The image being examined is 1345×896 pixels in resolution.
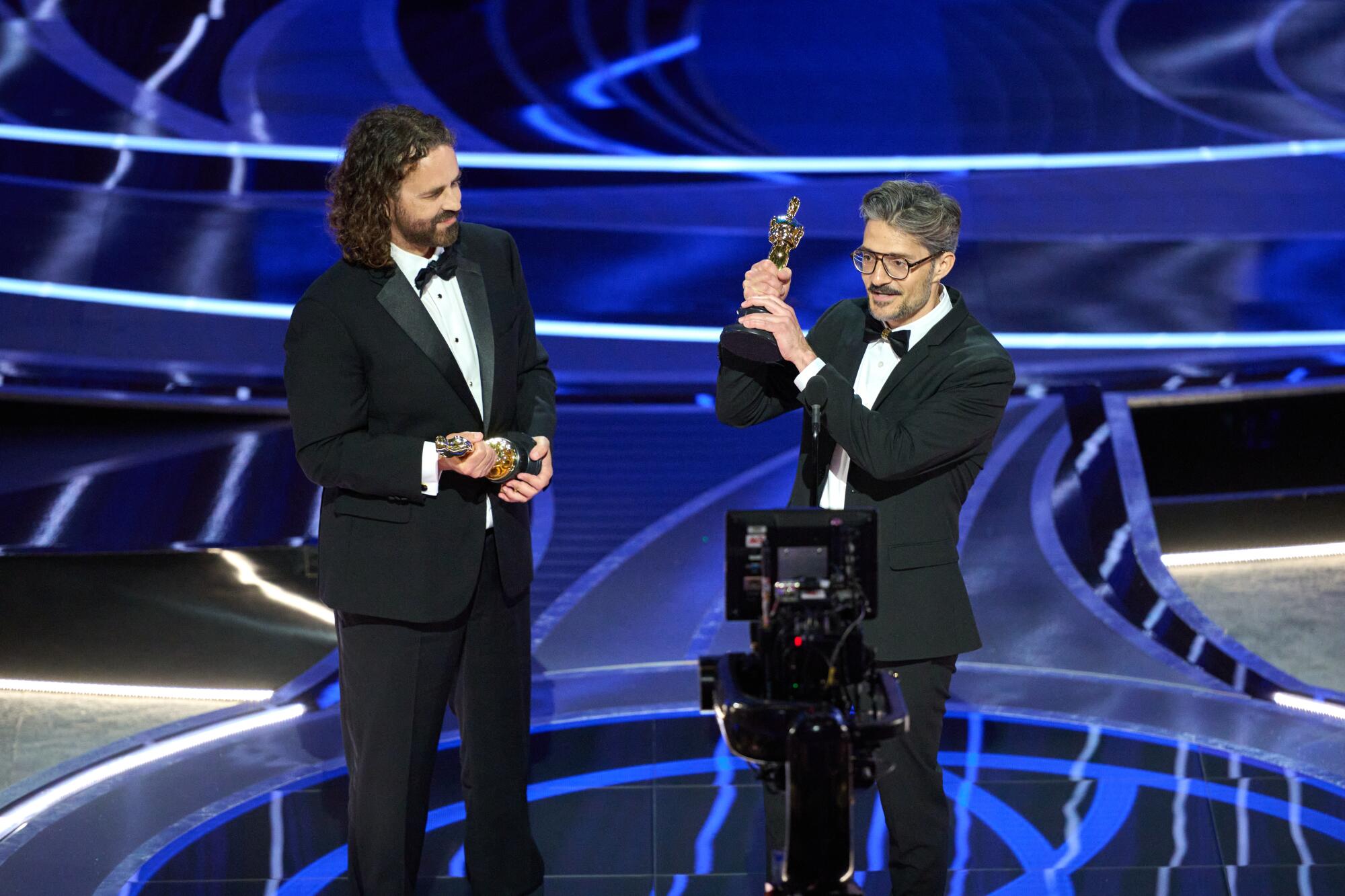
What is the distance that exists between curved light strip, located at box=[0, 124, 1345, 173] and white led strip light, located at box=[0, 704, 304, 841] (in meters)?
4.97

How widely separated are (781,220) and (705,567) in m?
2.82

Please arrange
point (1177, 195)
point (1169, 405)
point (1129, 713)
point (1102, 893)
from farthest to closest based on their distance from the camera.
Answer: point (1177, 195) < point (1169, 405) < point (1129, 713) < point (1102, 893)

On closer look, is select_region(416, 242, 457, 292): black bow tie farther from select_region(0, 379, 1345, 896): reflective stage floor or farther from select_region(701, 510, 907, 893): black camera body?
select_region(0, 379, 1345, 896): reflective stage floor

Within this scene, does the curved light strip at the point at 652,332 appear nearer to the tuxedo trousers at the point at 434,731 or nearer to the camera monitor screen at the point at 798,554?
the tuxedo trousers at the point at 434,731

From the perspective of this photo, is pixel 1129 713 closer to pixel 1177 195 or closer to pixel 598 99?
pixel 1177 195

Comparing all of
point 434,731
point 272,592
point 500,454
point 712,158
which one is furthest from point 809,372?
point 712,158

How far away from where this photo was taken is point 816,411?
8.13ft

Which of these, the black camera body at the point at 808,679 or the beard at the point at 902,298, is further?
the beard at the point at 902,298

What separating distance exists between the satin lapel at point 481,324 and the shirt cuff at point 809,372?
24.2 inches

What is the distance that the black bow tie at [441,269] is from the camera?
2.65 m

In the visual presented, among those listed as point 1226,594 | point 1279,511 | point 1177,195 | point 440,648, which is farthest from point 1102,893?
point 1177,195

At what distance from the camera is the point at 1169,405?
254 inches

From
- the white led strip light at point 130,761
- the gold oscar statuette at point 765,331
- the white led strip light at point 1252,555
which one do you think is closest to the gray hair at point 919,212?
the gold oscar statuette at point 765,331

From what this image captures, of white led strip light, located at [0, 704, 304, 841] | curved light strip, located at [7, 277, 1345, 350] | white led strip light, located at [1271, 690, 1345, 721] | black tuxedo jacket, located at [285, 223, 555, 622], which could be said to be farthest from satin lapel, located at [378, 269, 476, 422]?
curved light strip, located at [7, 277, 1345, 350]
